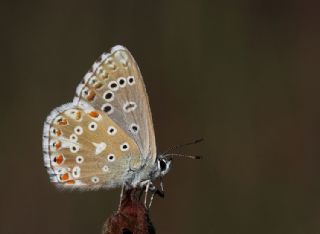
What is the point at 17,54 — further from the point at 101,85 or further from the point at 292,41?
the point at 101,85

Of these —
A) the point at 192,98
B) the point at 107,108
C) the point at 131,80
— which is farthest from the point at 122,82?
the point at 192,98

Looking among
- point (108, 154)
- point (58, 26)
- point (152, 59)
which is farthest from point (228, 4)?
point (108, 154)

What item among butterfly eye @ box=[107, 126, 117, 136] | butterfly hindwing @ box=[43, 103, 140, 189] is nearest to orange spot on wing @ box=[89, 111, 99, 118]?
butterfly hindwing @ box=[43, 103, 140, 189]

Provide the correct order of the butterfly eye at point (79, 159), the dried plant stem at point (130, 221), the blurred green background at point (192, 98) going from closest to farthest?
the dried plant stem at point (130, 221)
the butterfly eye at point (79, 159)
the blurred green background at point (192, 98)

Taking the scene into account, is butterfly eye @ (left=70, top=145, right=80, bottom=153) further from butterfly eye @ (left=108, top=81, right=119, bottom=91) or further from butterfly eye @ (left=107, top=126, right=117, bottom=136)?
butterfly eye @ (left=108, top=81, right=119, bottom=91)

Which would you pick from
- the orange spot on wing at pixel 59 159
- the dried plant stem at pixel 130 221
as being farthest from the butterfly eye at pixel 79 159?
the dried plant stem at pixel 130 221

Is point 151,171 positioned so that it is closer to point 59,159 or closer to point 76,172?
point 76,172

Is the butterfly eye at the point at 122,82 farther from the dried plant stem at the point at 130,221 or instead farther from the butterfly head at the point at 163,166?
the dried plant stem at the point at 130,221

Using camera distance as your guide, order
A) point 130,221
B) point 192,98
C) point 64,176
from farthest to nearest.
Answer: point 192,98
point 64,176
point 130,221
